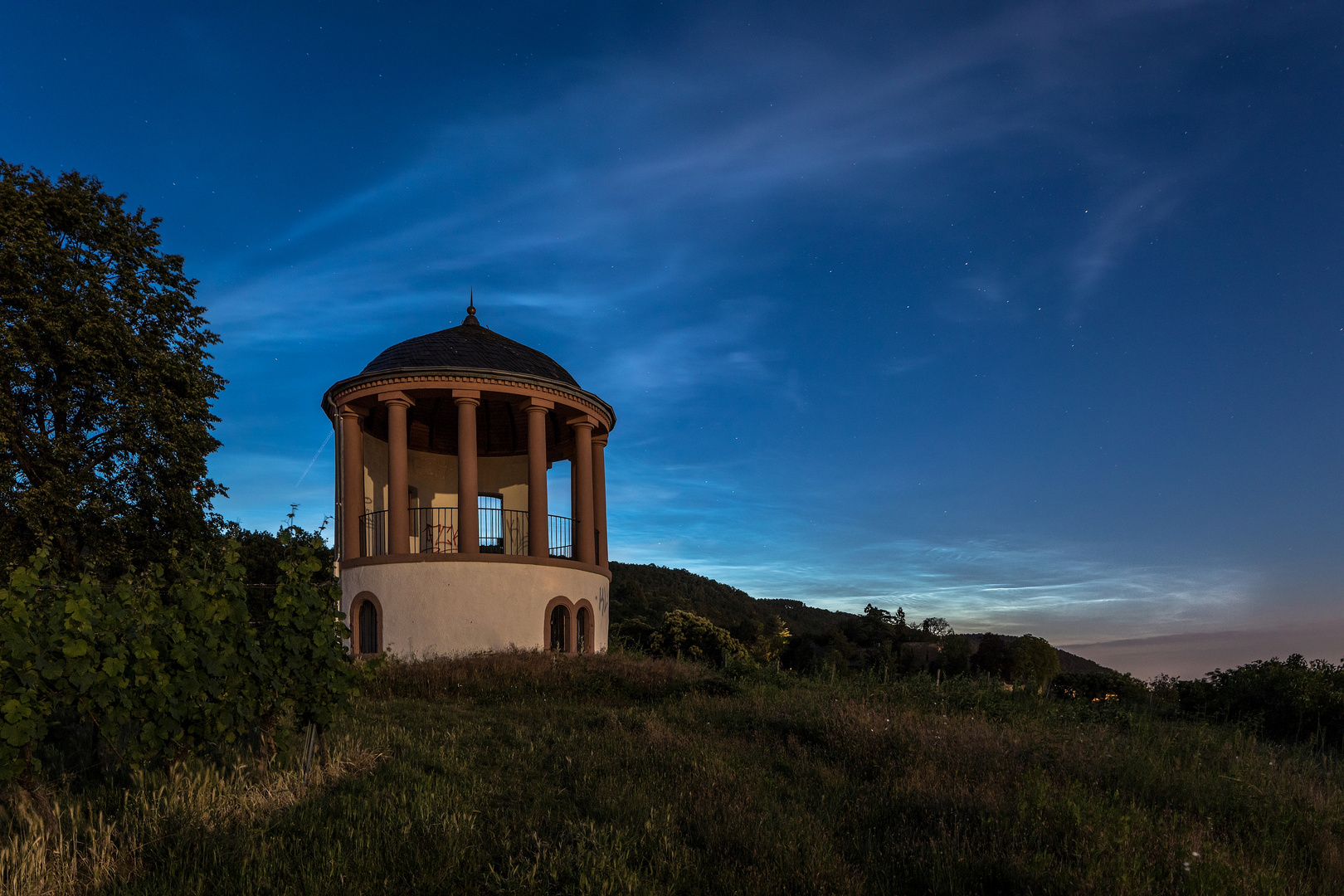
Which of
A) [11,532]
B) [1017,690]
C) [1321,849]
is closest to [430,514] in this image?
[11,532]

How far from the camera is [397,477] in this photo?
1873 cm

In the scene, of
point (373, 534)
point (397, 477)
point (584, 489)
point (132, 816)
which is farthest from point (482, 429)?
point (132, 816)

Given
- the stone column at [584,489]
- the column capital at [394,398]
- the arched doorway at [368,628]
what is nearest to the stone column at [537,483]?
the stone column at [584,489]

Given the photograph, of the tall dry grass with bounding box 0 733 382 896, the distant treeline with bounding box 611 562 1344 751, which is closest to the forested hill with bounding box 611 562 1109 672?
the distant treeline with bounding box 611 562 1344 751

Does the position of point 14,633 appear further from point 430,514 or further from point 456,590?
point 430,514

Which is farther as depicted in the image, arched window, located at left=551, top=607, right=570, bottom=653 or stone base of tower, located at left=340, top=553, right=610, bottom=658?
arched window, located at left=551, top=607, right=570, bottom=653

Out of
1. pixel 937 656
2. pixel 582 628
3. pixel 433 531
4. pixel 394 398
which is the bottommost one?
pixel 937 656

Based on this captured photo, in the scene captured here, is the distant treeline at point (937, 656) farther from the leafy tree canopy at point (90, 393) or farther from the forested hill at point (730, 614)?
the leafy tree canopy at point (90, 393)

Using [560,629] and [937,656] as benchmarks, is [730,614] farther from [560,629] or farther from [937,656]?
[560,629]

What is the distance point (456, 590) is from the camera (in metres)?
18.0

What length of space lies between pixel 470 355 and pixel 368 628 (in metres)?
6.93

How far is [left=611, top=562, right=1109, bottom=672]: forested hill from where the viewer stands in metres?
31.6

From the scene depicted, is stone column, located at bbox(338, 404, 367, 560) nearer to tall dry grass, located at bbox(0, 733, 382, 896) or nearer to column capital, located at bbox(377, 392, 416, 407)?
column capital, located at bbox(377, 392, 416, 407)

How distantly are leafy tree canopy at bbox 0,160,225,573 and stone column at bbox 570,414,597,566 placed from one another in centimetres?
833
